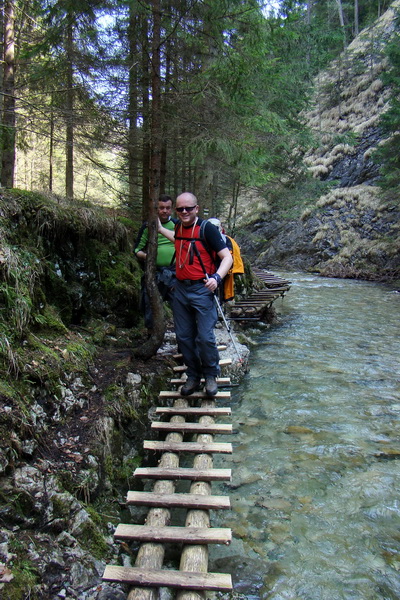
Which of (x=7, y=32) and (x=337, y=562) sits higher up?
(x=7, y=32)

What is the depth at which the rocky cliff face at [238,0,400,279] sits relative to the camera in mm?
24000

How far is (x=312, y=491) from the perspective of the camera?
174 inches

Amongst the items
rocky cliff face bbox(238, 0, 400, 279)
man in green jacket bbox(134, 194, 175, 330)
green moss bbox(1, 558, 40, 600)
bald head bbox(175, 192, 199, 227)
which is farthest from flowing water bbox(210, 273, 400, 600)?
rocky cliff face bbox(238, 0, 400, 279)

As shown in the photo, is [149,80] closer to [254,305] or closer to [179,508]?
[254,305]

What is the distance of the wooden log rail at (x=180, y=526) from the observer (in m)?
2.66

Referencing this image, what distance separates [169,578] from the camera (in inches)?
105

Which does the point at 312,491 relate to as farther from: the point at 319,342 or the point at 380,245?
the point at 380,245

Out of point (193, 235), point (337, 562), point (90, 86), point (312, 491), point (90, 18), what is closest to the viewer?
point (337, 562)

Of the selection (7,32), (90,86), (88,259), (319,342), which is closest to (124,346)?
(88,259)

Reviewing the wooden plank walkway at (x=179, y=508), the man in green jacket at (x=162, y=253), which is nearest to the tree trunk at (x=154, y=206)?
the man in green jacket at (x=162, y=253)

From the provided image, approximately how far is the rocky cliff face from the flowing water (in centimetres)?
1267

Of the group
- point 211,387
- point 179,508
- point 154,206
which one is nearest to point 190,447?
point 179,508

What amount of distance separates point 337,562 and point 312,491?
96cm

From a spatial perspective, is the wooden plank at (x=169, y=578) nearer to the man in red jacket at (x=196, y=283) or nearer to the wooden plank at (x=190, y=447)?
the wooden plank at (x=190, y=447)
